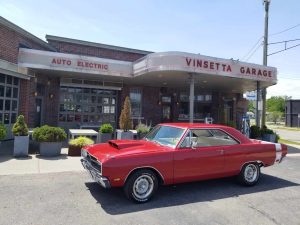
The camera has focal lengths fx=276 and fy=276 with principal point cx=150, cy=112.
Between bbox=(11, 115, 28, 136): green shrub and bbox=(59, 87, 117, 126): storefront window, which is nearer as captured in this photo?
bbox=(11, 115, 28, 136): green shrub

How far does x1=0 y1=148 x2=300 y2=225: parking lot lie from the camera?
485 cm

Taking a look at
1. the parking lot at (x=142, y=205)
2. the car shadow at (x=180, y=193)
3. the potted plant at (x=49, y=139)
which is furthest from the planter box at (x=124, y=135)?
the car shadow at (x=180, y=193)

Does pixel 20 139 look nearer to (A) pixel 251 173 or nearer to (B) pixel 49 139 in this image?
(B) pixel 49 139

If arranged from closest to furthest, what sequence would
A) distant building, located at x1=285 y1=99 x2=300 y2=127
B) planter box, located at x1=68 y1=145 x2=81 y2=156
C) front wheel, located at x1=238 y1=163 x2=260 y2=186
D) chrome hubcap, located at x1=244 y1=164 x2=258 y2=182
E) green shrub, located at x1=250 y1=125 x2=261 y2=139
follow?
front wheel, located at x1=238 y1=163 x2=260 y2=186 → chrome hubcap, located at x1=244 y1=164 x2=258 y2=182 → planter box, located at x1=68 y1=145 x2=81 y2=156 → green shrub, located at x1=250 y1=125 x2=261 y2=139 → distant building, located at x1=285 y1=99 x2=300 y2=127

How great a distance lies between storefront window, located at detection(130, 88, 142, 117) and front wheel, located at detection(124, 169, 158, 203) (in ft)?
44.3

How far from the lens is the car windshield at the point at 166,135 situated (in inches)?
252

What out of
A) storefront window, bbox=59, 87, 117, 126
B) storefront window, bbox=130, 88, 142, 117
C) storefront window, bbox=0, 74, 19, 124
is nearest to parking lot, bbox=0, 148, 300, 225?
storefront window, bbox=0, 74, 19, 124

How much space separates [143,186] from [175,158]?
91cm

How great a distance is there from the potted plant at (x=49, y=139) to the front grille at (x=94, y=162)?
4.07 m

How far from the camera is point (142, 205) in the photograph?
552cm

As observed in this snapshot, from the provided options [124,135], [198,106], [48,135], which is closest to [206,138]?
[48,135]

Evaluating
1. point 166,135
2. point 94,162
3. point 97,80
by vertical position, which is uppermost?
point 97,80

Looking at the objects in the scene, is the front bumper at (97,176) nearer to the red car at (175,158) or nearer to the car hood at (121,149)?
the red car at (175,158)

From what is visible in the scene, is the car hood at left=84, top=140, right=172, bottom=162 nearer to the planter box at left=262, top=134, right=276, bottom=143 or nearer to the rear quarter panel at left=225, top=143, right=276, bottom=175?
the rear quarter panel at left=225, top=143, right=276, bottom=175
